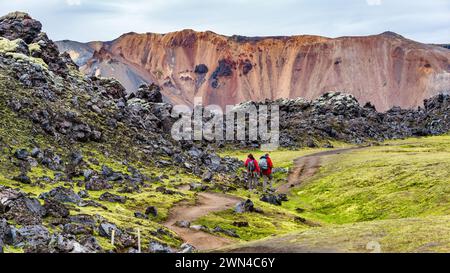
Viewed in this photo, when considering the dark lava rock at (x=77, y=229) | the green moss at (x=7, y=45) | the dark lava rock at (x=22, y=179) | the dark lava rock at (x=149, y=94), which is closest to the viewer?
the dark lava rock at (x=77, y=229)

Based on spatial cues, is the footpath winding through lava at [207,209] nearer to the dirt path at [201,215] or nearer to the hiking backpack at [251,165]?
the dirt path at [201,215]

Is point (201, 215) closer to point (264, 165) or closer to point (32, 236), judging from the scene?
point (264, 165)

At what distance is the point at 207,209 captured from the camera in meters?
60.8

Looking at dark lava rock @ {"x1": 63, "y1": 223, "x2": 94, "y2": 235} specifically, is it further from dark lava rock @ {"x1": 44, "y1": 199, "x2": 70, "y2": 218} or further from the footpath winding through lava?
the footpath winding through lava

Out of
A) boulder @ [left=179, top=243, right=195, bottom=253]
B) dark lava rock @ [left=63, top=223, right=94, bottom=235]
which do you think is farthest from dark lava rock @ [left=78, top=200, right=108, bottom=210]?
boulder @ [left=179, top=243, right=195, bottom=253]

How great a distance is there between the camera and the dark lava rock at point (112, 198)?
57.5 metres

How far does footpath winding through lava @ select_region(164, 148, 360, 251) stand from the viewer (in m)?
46.1

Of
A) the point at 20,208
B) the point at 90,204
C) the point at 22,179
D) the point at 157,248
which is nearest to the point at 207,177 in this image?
the point at 22,179

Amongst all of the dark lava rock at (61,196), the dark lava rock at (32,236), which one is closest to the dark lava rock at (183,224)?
the dark lava rock at (61,196)

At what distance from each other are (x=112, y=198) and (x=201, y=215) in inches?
335

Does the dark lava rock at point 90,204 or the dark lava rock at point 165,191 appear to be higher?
the dark lava rock at point 90,204

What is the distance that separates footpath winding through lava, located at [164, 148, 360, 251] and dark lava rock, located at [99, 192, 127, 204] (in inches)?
188

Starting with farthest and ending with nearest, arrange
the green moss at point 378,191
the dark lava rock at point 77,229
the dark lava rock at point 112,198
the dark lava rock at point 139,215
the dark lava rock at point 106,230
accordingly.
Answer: the green moss at point 378,191 → the dark lava rock at point 112,198 → the dark lava rock at point 139,215 → the dark lava rock at point 106,230 → the dark lava rock at point 77,229
